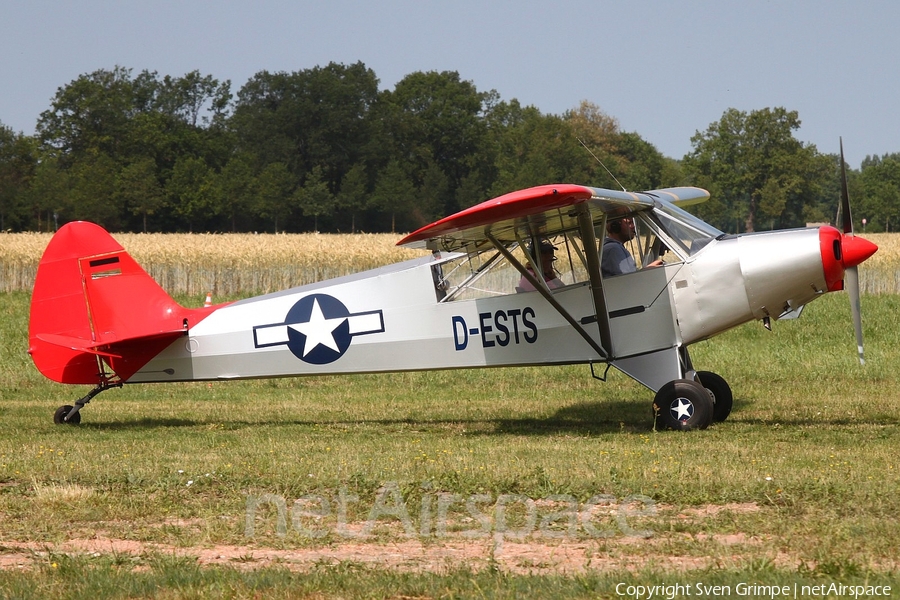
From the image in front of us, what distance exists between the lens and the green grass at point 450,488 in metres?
4.93

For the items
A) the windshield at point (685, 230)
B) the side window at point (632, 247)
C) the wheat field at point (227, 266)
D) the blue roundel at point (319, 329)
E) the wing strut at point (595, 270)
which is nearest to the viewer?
the wing strut at point (595, 270)

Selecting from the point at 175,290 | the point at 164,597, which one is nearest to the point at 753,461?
the point at 164,597

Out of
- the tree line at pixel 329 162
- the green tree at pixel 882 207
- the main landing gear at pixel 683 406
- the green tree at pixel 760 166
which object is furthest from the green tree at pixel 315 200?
the main landing gear at pixel 683 406

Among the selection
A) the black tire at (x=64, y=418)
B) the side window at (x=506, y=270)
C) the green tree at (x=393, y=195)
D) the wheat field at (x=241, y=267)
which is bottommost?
the black tire at (x=64, y=418)

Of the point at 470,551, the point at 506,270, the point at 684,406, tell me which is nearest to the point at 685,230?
the point at 684,406

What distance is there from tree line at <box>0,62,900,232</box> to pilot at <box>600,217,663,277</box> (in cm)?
5678

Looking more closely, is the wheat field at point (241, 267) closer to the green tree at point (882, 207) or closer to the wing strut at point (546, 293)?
the wing strut at point (546, 293)

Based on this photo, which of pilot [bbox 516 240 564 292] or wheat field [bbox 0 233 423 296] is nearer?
pilot [bbox 516 240 564 292]

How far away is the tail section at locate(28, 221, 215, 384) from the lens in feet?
35.9

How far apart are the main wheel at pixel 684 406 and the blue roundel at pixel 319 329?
353 centimetres

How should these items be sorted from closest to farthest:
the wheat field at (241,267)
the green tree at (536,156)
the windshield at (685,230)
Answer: the windshield at (685,230), the wheat field at (241,267), the green tree at (536,156)

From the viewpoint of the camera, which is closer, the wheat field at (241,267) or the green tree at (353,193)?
the wheat field at (241,267)

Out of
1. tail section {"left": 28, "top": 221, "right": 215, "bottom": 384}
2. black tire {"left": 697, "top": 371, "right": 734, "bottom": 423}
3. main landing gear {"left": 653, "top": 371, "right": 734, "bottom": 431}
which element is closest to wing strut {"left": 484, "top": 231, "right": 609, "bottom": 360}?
main landing gear {"left": 653, "top": 371, "right": 734, "bottom": 431}

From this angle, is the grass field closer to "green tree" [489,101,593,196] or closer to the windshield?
the windshield
